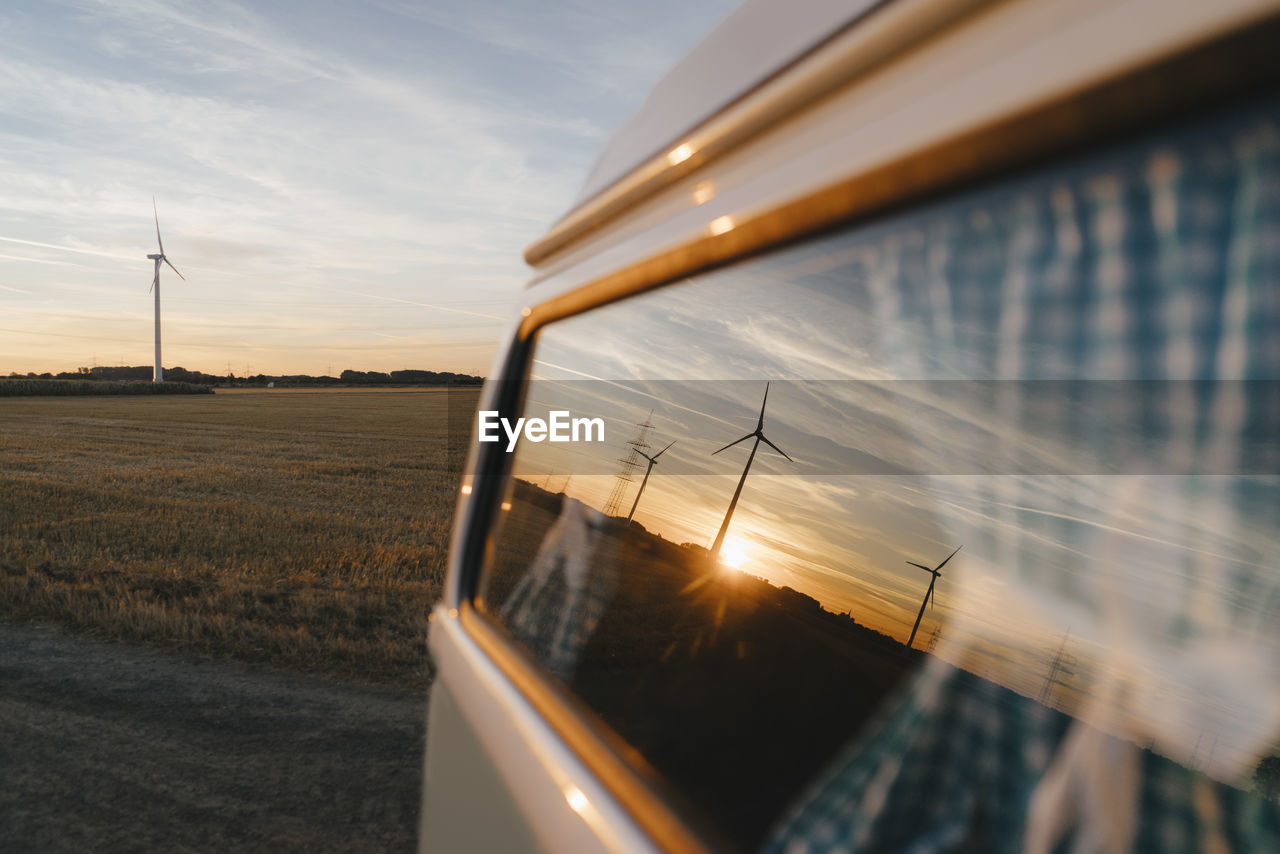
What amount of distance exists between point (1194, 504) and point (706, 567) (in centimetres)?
72

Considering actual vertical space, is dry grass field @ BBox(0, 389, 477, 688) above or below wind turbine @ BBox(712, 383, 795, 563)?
below

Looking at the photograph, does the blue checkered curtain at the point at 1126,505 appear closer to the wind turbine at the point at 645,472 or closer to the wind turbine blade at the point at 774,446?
the wind turbine blade at the point at 774,446

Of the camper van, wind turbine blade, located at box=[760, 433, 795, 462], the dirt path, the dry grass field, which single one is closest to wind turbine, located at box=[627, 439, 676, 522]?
the camper van

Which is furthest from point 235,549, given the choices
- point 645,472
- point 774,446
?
point 774,446

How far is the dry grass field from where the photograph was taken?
21.9 ft

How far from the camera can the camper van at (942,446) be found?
1.91ft

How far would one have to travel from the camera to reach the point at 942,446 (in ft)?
2.70

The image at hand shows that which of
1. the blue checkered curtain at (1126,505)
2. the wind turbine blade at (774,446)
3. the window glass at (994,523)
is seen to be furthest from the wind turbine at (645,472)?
the blue checkered curtain at (1126,505)

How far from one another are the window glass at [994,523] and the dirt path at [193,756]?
11.4 feet

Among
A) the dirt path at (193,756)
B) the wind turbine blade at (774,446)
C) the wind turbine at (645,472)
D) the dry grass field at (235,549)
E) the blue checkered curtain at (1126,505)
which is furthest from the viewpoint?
the dry grass field at (235,549)

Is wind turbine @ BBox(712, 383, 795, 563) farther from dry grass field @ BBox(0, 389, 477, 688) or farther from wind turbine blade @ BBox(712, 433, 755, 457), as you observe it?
dry grass field @ BBox(0, 389, 477, 688)

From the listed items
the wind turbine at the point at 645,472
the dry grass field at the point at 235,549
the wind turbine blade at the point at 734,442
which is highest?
the wind turbine blade at the point at 734,442

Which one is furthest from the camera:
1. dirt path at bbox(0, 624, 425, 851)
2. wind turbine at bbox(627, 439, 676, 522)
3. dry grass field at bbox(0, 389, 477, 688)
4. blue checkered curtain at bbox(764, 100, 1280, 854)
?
dry grass field at bbox(0, 389, 477, 688)

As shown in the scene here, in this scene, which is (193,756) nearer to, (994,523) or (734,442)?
(734,442)
